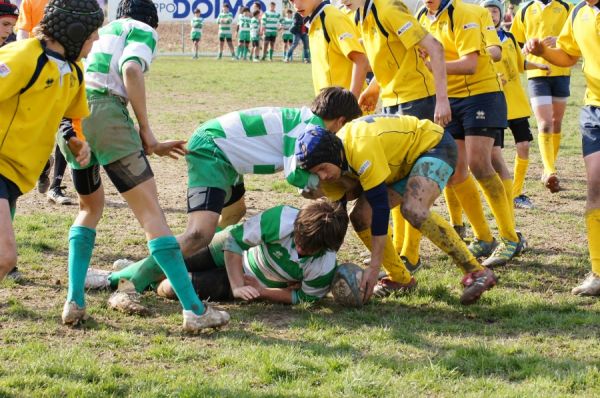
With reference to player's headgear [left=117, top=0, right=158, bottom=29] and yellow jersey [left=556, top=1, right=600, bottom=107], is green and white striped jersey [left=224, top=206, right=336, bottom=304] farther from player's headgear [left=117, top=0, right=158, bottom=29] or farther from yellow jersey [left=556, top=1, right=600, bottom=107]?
yellow jersey [left=556, top=1, right=600, bottom=107]

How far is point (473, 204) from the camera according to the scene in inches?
260

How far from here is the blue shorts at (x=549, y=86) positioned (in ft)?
31.5

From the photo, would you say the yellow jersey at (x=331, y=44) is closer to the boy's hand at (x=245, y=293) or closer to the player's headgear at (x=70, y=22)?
the boy's hand at (x=245, y=293)

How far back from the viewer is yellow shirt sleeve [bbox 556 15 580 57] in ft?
20.2

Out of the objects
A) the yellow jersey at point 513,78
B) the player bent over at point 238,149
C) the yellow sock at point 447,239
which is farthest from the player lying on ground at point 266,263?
the yellow jersey at point 513,78

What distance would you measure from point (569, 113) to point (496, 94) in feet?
31.8

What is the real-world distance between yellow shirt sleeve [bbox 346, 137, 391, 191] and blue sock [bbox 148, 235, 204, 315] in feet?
3.65

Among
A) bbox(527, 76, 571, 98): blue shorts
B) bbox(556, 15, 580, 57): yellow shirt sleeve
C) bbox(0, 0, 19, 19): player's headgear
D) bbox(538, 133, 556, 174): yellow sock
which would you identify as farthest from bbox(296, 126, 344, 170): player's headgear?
bbox(527, 76, 571, 98): blue shorts

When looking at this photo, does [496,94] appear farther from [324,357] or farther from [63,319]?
[63,319]

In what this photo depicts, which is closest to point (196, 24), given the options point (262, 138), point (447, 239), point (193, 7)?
point (193, 7)

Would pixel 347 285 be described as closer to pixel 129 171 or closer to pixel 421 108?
pixel 129 171

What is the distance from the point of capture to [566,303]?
18.4ft

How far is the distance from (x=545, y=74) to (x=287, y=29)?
83.5ft

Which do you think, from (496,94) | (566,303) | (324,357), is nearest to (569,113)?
(496,94)
